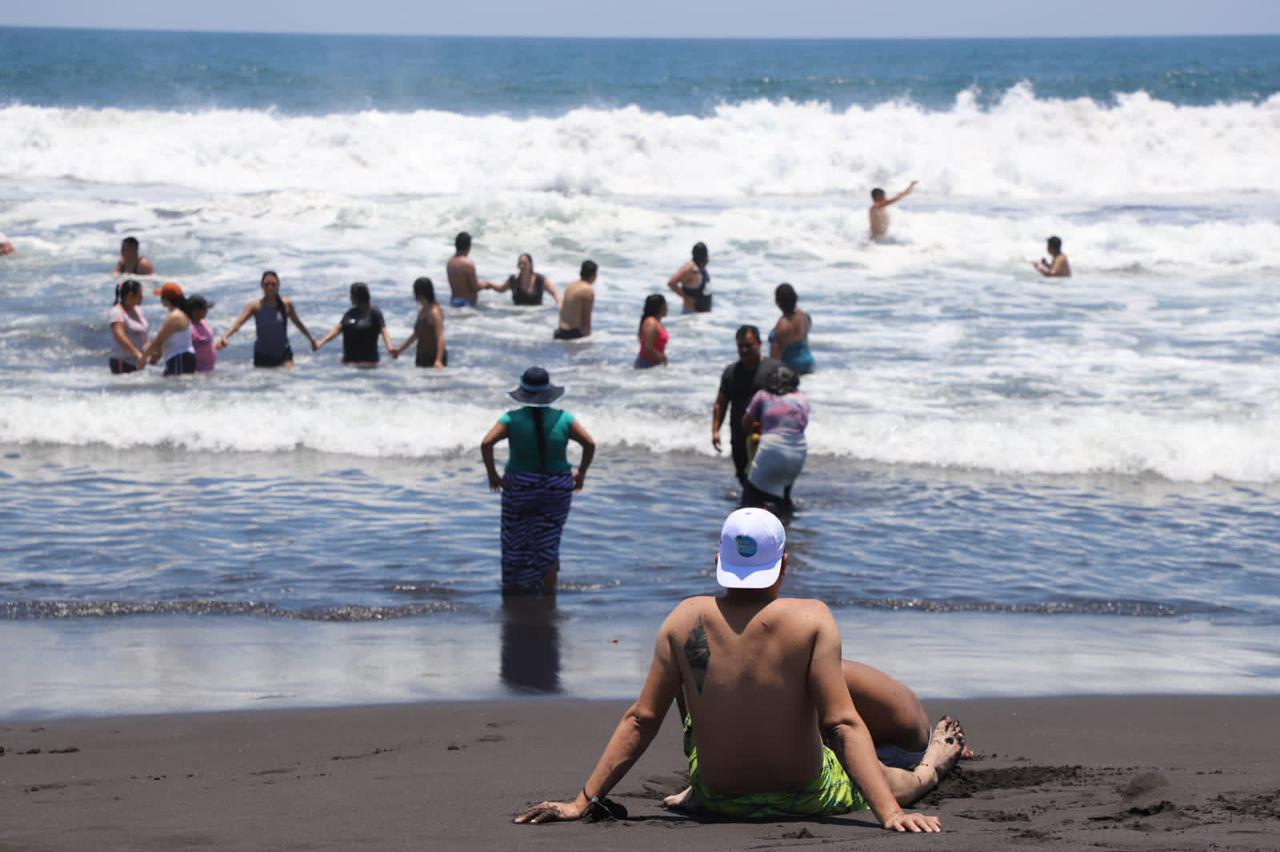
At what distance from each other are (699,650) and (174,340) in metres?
12.4

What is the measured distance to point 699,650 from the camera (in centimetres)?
439

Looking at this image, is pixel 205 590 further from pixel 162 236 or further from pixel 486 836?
pixel 162 236

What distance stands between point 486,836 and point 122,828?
115cm

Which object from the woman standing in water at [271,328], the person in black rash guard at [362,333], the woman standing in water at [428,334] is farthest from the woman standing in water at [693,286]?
the woman standing in water at [271,328]

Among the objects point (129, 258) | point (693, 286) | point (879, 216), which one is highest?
point (879, 216)

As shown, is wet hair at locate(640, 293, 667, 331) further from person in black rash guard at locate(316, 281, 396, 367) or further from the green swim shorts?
the green swim shorts

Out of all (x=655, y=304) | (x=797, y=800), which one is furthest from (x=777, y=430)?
(x=797, y=800)

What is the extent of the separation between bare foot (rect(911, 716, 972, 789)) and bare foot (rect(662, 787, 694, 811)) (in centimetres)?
82

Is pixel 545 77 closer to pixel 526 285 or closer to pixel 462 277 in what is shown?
pixel 526 285

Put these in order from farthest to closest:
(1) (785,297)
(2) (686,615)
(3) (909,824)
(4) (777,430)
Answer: (1) (785,297), (4) (777,430), (2) (686,615), (3) (909,824)

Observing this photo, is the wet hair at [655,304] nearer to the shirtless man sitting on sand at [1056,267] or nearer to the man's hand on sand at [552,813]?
the shirtless man sitting on sand at [1056,267]

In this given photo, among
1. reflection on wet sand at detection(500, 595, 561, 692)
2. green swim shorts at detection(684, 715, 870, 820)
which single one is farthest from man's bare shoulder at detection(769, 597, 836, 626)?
reflection on wet sand at detection(500, 595, 561, 692)

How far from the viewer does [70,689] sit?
6.93 m

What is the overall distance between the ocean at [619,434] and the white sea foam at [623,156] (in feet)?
0.73
